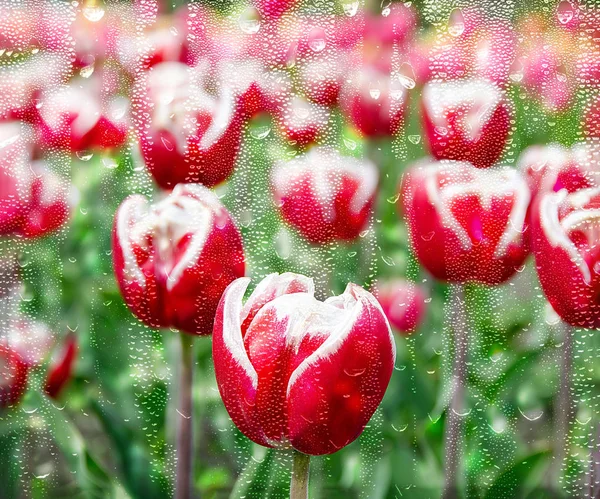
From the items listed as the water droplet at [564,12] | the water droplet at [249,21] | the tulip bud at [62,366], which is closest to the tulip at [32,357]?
the tulip bud at [62,366]

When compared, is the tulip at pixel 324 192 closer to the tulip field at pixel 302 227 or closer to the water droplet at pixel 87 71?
the tulip field at pixel 302 227

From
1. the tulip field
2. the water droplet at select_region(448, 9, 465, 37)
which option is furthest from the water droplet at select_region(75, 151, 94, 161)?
the water droplet at select_region(448, 9, 465, 37)

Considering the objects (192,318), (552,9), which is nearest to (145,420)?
(192,318)

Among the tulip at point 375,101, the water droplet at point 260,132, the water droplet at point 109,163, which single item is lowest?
the water droplet at point 109,163

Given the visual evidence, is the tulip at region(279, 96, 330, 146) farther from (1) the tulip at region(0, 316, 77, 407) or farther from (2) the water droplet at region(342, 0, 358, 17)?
(1) the tulip at region(0, 316, 77, 407)

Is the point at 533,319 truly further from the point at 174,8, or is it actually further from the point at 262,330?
the point at 174,8

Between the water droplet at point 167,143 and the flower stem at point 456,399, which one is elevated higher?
the water droplet at point 167,143

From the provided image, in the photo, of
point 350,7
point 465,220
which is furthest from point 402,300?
point 350,7
